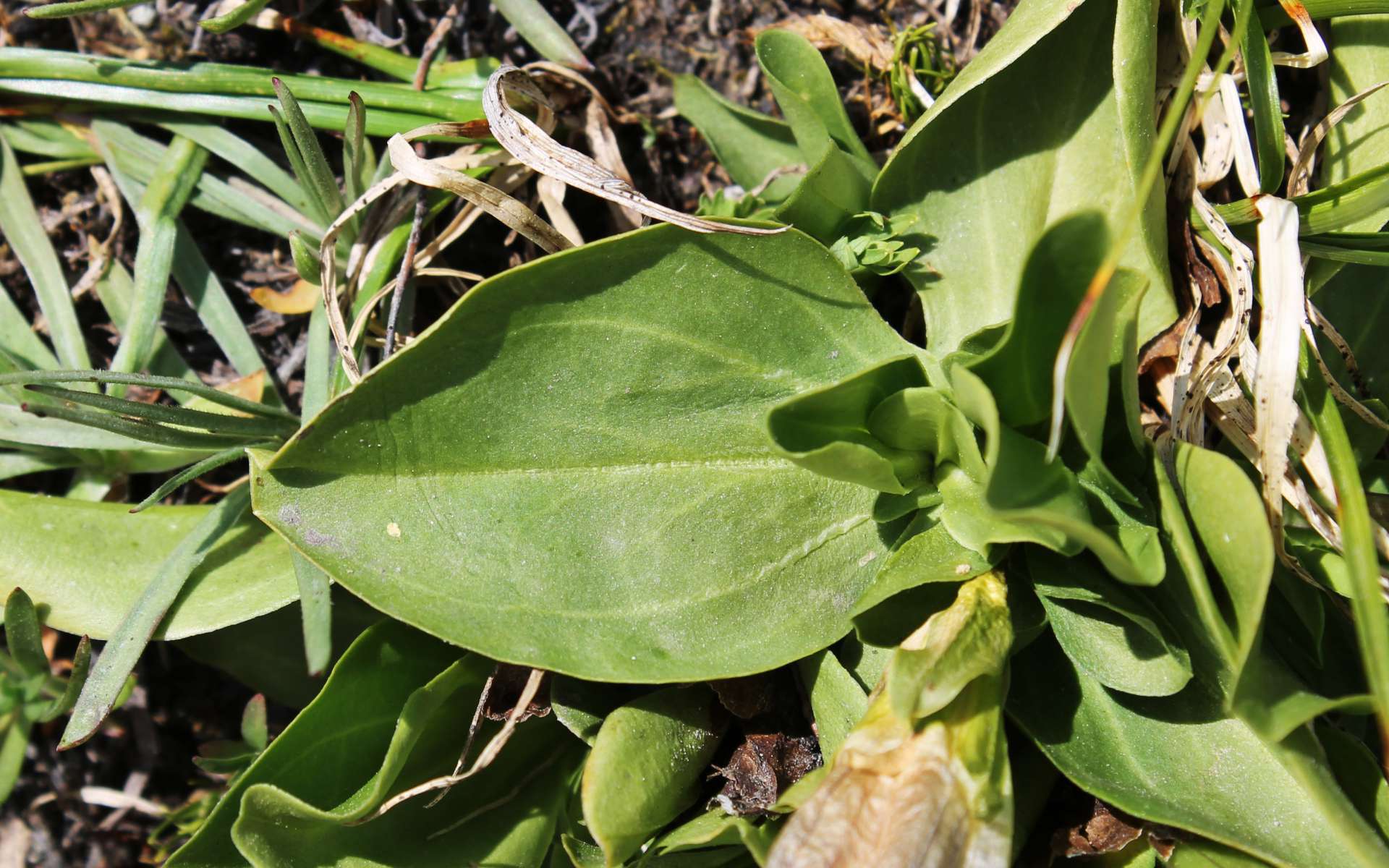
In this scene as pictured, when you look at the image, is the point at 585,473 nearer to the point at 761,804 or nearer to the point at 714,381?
the point at 714,381

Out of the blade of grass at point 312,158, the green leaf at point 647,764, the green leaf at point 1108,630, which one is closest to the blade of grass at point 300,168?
the blade of grass at point 312,158

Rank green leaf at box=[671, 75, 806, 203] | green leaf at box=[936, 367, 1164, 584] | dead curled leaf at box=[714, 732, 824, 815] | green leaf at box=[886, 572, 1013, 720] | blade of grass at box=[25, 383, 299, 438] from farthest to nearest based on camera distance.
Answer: green leaf at box=[671, 75, 806, 203] < blade of grass at box=[25, 383, 299, 438] < dead curled leaf at box=[714, 732, 824, 815] < green leaf at box=[886, 572, 1013, 720] < green leaf at box=[936, 367, 1164, 584]

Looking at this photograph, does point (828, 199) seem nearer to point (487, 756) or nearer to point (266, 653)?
point (487, 756)

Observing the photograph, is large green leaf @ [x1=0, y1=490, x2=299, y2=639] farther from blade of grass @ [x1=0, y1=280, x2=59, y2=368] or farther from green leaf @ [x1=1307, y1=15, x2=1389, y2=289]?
green leaf @ [x1=1307, y1=15, x2=1389, y2=289]

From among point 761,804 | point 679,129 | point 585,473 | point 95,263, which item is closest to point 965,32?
point 679,129

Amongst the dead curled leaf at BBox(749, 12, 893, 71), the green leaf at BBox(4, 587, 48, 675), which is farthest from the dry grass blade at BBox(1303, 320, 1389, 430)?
the green leaf at BBox(4, 587, 48, 675)

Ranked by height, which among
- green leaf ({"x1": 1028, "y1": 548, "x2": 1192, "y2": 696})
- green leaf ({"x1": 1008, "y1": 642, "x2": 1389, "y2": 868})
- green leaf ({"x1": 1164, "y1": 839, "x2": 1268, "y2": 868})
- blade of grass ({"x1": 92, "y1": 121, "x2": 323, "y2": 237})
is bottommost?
green leaf ({"x1": 1164, "y1": 839, "x2": 1268, "y2": 868})

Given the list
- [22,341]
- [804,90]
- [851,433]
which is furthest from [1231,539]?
[22,341]
